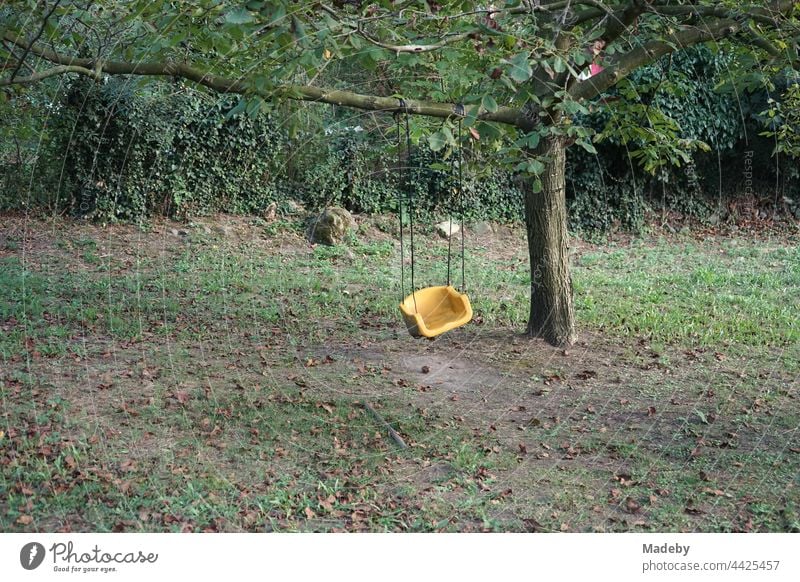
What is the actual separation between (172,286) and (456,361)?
3126mm

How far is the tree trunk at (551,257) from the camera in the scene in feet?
18.4

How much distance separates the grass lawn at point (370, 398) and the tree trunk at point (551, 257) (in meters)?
0.17

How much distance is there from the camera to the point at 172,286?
734 centimetres

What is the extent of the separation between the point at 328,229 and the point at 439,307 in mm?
4187

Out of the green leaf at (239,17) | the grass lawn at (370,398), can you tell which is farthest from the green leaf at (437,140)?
the grass lawn at (370,398)

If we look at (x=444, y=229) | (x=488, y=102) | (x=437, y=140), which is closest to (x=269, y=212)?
(x=444, y=229)

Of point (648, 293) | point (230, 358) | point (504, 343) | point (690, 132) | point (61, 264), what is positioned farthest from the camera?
point (690, 132)

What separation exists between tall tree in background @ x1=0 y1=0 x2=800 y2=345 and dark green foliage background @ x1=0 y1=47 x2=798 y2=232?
234cm

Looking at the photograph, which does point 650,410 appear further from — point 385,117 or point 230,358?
point 385,117

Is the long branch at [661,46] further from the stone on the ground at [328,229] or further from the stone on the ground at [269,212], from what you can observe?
A: the stone on the ground at [269,212]

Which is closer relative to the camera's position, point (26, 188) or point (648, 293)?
point (648, 293)

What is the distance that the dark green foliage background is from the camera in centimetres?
849

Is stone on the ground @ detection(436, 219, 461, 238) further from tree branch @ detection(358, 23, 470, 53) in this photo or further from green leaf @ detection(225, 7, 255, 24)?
green leaf @ detection(225, 7, 255, 24)

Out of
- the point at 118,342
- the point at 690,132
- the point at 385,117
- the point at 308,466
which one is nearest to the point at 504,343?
the point at 308,466
